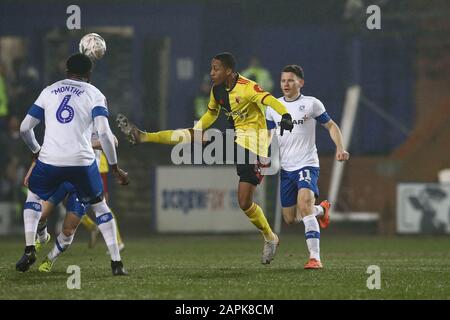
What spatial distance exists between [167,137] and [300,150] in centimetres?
176

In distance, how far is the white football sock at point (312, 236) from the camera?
12.6 m

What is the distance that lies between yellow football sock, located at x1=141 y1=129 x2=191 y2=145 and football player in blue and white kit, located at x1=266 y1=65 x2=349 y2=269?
119 cm

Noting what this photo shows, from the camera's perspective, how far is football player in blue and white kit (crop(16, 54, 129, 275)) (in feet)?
36.4

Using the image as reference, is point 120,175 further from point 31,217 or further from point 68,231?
point 68,231

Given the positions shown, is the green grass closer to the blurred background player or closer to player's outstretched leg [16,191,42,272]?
player's outstretched leg [16,191,42,272]

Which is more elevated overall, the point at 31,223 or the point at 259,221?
the point at 31,223

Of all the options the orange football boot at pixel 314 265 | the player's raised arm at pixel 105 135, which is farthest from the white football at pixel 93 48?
the orange football boot at pixel 314 265

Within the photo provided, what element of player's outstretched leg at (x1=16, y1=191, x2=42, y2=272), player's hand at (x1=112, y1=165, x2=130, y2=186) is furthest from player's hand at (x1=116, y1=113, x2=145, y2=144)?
player's outstretched leg at (x1=16, y1=191, x2=42, y2=272)

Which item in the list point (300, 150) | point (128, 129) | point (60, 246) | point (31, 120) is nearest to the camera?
point (31, 120)

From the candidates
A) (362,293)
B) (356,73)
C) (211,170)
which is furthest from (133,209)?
(362,293)

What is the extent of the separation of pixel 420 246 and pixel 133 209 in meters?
8.27

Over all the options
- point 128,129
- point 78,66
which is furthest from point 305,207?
point 78,66

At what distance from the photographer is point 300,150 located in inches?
522

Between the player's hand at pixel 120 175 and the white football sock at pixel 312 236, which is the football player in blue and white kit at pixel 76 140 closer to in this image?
the player's hand at pixel 120 175
